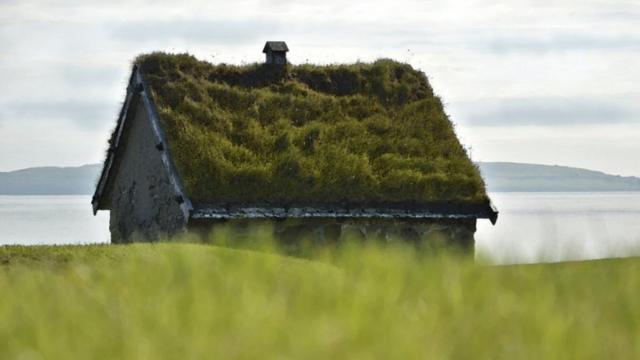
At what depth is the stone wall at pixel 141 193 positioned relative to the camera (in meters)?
18.2

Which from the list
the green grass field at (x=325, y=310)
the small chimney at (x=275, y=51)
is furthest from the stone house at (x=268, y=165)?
the green grass field at (x=325, y=310)

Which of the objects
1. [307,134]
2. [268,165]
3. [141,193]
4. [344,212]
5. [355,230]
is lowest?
[355,230]

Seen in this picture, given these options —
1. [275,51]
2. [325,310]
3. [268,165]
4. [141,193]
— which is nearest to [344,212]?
[268,165]

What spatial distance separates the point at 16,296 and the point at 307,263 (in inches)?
149

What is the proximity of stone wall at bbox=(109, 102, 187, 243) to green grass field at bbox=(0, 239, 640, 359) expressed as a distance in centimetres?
860

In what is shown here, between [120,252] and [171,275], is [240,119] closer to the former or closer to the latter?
[120,252]

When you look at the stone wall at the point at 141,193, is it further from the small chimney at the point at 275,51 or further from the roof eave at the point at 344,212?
the small chimney at the point at 275,51

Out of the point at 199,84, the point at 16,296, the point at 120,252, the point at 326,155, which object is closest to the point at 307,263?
the point at 120,252

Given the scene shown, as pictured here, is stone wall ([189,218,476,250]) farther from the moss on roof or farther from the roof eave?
the moss on roof

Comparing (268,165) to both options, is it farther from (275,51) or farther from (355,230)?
(275,51)

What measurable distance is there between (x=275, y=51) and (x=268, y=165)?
152 inches

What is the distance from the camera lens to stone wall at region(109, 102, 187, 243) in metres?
18.2

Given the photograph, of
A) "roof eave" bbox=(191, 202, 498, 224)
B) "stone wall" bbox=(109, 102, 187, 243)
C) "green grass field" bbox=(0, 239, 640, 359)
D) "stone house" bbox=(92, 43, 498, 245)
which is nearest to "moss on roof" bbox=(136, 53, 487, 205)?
"stone house" bbox=(92, 43, 498, 245)

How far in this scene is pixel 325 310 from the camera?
677cm
